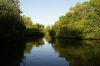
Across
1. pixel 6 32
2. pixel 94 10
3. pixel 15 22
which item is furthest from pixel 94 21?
pixel 6 32

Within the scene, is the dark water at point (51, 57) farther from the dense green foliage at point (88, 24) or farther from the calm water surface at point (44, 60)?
the dense green foliage at point (88, 24)

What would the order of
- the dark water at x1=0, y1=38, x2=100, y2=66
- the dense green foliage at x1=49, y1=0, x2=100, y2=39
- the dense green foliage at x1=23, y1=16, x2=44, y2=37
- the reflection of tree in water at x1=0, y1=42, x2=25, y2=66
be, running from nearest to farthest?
the reflection of tree in water at x1=0, y1=42, x2=25, y2=66 < the dark water at x1=0, y1=38, x2=100, y2=66 < the dense green foliage at x1=49, y1=0, x2=100, y2=39 < the dense green foliage at x1=23, y1=16, x2=44, y2=37

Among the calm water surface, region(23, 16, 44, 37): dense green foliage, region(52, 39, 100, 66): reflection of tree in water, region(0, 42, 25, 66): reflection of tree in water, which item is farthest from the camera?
region(23, 16, 44, 37): dense green foliage

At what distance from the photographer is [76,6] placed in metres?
115

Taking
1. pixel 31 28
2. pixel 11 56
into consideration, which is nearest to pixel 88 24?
pixel 11 56

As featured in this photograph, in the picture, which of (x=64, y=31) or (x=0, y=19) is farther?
(x=64, y=31)

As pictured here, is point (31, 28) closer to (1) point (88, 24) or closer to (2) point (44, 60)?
(1) point (88, 24)

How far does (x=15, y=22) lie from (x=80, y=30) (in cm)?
3289

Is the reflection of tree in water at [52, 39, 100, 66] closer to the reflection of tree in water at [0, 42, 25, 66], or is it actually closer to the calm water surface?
the calm water surface

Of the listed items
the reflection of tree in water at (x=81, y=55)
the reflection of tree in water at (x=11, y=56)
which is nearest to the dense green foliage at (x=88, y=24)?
the reflection of tree in water at (x=81, y=55)

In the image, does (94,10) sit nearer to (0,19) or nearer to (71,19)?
(71,19)

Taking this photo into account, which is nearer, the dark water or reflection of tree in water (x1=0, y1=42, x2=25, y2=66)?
reflection of tree in water (x1=0, y1=42, x2=25, y2=66)

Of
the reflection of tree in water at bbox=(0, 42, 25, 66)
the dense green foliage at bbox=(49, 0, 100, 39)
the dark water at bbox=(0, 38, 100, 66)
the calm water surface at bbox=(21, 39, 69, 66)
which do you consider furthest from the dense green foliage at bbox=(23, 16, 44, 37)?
the calm water surface at bbox=(21, 39, 69, 66)

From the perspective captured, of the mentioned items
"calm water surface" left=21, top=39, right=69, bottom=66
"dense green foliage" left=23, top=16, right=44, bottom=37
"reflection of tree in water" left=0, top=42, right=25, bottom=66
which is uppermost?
"dense green foliage" left=23, top=16, right=44, bottom=37
